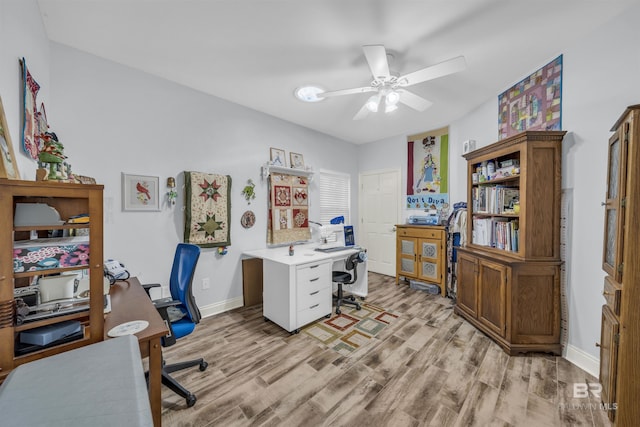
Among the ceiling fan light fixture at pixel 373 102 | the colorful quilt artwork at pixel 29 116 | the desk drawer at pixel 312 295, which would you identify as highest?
the ceiling fan light fixture at pixel 373 102

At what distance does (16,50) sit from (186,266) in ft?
5.04

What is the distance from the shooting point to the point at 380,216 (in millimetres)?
4641

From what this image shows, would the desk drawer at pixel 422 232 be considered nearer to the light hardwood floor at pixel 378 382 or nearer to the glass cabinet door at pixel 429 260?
the glass cabinet door at pixel 429 260

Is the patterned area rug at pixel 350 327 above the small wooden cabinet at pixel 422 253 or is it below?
below

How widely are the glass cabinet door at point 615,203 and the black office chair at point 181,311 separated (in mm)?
2580

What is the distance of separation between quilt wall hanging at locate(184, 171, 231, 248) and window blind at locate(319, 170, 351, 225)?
174 centimetres

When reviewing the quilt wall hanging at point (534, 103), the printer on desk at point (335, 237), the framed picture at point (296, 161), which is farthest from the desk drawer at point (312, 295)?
the quilt wall hanging at point (534, 103)

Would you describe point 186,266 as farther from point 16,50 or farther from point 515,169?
point 515,169

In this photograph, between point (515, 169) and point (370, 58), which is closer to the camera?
point (370, 58)

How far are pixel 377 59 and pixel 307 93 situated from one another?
1.24 m

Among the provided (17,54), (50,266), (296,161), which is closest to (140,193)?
(17,54)

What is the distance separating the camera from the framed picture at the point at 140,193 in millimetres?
2305

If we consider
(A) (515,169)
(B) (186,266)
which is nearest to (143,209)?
(B) (186,266)

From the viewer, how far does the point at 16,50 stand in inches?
50.7
